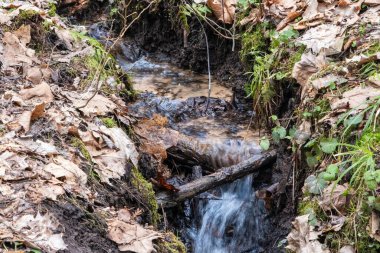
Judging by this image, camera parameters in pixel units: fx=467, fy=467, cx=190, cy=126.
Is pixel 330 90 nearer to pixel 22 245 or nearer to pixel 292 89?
pixel 292 89

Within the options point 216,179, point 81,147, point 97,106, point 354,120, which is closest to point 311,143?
point 354,120

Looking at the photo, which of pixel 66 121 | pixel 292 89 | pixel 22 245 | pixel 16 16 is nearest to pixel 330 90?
pixel 292 89

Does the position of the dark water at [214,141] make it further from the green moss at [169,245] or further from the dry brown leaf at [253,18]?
the green moss at [169,245]

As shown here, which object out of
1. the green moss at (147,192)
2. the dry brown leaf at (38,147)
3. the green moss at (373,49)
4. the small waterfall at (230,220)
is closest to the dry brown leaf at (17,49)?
the dry brown leaf at (38,147)

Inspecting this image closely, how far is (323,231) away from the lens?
2660 mm

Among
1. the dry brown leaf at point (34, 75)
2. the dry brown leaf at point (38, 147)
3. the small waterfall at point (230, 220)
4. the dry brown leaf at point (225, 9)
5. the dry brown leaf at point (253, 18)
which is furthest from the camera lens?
the dry brown leaf at point (225, 9)

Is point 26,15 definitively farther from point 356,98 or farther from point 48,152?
point 356,98

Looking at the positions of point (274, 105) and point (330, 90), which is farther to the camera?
point (274, 105)

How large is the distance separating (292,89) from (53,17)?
269 cm

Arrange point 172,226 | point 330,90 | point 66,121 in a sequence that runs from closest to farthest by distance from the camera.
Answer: point 66,121 < point 330,90 < point 172,226

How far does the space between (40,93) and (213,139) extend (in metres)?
1.86

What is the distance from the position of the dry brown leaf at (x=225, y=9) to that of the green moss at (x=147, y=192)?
2.76 metres

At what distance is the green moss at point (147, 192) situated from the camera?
10.0 feet

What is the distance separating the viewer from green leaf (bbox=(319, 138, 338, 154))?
9.16 ft
